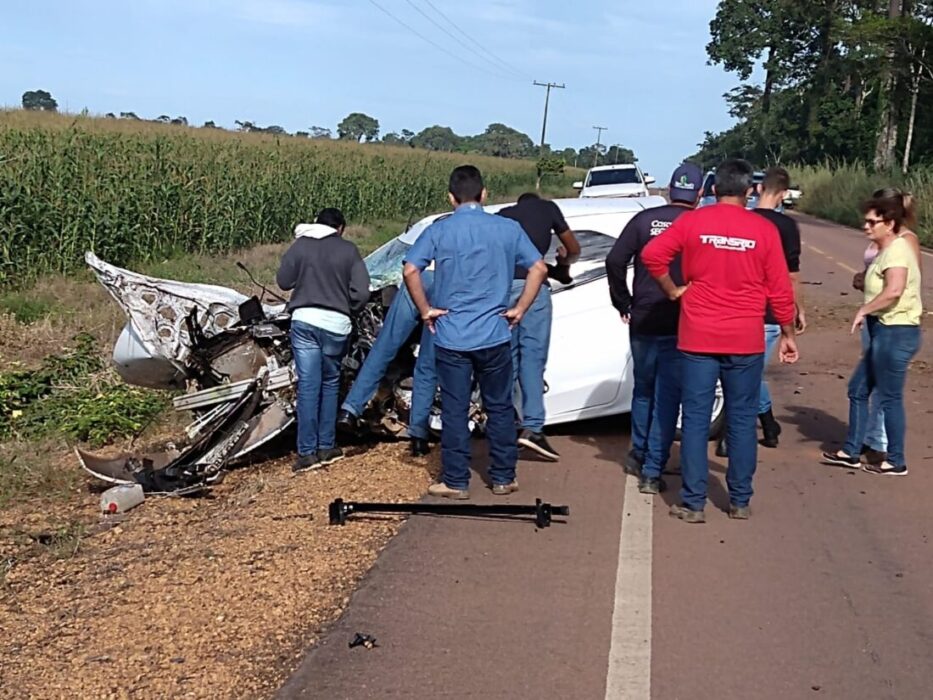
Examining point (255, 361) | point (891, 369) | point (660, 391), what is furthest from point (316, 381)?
point (891, 369)

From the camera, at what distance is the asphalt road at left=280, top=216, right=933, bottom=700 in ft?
13.9

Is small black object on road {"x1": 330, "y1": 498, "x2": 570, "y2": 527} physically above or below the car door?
below

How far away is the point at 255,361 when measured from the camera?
768 centimetres

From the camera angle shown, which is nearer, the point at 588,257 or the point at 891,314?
the point at 891,314

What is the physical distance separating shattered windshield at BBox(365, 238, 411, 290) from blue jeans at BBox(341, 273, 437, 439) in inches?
27.4

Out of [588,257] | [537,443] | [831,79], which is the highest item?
[831,79]

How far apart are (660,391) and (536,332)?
1104 millimetres

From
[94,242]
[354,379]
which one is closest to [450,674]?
[354,379]

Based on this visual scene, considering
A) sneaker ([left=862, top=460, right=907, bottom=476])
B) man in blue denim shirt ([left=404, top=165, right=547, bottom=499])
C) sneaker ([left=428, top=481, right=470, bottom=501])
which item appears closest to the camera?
man in blue denim shirt ([left=404, top=165, right=547, bottom=499])

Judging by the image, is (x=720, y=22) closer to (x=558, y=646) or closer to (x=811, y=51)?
(x=811, y=51)

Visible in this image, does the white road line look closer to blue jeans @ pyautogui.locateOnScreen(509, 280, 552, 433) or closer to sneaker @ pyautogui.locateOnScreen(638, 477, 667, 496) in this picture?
sneaker @ pyautogui.locateOnScreen(638, 477, 667, 496)

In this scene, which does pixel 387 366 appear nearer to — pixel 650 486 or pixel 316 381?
pixel 316 381

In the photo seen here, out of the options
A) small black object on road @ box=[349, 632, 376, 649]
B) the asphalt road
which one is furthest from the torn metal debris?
small black object on road @ box=[349, 632, 376, 649]

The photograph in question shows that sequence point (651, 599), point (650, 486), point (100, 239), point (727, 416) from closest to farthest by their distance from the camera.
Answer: point (651, 599) → point (727, 416) → point (650, 486) → point (100, 239)
